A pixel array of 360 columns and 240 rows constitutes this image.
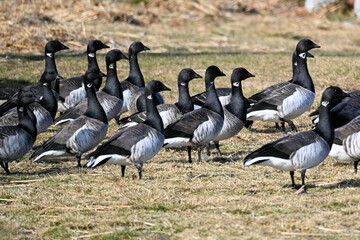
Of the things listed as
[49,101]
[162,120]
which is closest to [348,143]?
[162,120]

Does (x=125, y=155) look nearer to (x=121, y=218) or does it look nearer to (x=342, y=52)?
(x=121, y=218)

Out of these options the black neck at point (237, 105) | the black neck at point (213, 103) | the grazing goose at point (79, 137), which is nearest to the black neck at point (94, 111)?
the grazing goose at point (79, 137)

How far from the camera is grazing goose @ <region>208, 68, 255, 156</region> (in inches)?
449

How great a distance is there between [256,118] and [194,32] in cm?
1445

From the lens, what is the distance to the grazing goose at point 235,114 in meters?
11.4

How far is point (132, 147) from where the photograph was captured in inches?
363

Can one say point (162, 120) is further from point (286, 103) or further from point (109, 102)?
point (286, 103)

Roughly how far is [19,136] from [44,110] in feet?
7.41

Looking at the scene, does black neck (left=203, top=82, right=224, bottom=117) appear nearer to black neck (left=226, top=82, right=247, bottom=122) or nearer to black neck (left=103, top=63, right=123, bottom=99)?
black neck (left=226, top=82, right=247, bottom=122)

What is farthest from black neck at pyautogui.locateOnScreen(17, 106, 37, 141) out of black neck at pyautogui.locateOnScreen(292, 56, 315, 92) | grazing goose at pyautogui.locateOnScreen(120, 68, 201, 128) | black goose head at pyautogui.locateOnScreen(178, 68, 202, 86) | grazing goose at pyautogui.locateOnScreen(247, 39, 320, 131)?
black neck at pyautogui.locateOnScreen(292, 56, 315, 92)

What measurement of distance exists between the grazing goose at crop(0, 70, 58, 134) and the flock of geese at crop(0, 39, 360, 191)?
20 mm

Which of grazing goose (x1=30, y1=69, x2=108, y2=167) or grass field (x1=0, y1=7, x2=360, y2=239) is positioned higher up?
grazing goose (x1=30, y1=69, x2=108, y2=167)

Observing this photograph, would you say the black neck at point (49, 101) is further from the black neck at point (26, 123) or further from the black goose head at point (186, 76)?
the black goose head at point (186, 76)

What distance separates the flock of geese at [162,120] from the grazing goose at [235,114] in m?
0.02
